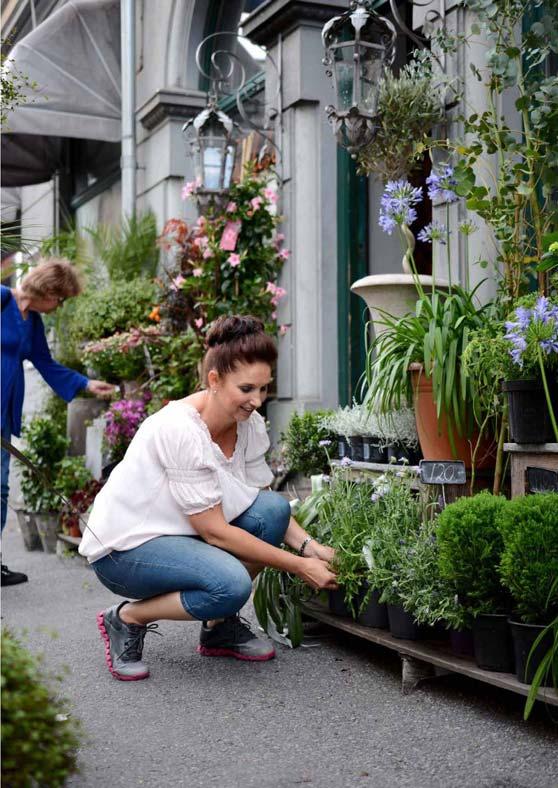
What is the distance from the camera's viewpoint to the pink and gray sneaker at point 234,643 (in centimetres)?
370

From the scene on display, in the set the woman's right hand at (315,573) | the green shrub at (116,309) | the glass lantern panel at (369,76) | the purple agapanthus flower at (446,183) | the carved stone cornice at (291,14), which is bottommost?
the woman's right hand at (315,573)

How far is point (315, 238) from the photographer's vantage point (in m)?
6.40

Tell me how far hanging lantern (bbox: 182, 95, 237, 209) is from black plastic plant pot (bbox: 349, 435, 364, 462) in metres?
2.81

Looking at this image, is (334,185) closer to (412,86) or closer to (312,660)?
(412,86)

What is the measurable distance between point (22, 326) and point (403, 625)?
3.15m

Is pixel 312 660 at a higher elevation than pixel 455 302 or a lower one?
lower

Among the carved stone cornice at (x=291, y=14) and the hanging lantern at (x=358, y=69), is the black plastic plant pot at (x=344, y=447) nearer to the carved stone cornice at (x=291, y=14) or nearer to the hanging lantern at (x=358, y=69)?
the hanging lantern at (x=358, y=69)

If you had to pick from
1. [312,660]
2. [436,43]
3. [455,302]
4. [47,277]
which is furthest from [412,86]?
[312,660]

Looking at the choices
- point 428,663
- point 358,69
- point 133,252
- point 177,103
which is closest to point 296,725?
point 428,663

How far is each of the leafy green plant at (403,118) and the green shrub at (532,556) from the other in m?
2.31

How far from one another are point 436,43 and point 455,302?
1.56 meters

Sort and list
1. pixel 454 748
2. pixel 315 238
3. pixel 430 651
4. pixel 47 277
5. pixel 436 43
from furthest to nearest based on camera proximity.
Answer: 1. pixel 315 238
2. pixel 47 277
3. pixel 436 43
4. pixel 430 651
5. pixel 454 748

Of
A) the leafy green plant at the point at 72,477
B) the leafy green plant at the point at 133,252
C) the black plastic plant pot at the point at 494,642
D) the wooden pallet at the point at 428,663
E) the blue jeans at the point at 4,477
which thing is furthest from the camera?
the leafy green plant at the point at 133,252

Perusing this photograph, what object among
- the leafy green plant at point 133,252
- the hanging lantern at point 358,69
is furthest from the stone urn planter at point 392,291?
the leafy green plant at point 133,252
